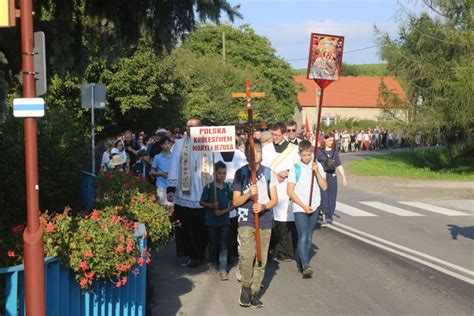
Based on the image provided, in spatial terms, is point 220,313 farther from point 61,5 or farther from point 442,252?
point 442,252

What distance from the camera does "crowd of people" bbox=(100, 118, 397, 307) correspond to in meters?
7.32

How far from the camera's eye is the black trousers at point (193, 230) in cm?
934

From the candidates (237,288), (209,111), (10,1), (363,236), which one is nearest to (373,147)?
(209,111)

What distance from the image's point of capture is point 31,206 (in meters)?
4.68

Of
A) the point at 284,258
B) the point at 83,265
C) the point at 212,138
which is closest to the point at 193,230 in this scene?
the point at 284,258

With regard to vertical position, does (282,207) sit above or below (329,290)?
above

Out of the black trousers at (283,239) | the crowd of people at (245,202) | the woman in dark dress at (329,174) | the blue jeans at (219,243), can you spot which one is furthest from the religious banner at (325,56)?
the woman in dark dress at (329,174)

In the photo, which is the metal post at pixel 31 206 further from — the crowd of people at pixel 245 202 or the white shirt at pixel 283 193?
the white shirt at pixel 283 193

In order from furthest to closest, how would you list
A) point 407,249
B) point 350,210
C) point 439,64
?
point 439,64, point 350,210, point 407,249

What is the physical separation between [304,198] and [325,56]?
2.15m

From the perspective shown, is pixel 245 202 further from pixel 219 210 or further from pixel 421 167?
pixel 421 167

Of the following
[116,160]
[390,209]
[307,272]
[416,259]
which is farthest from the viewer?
[390,209]

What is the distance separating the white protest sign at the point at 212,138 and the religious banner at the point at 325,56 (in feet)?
5.35

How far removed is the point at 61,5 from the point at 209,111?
110 feet
